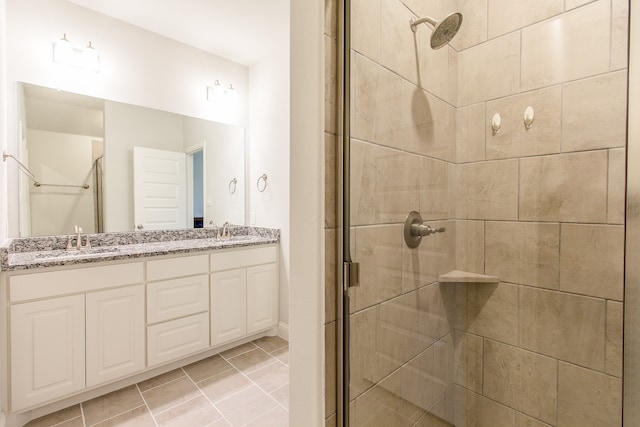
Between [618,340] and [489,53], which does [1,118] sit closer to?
[489,53]

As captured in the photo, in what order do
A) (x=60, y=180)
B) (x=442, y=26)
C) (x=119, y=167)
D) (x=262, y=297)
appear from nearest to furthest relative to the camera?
(x=442, y=26) → (x=60, y=180) → (x=119, y=167) → (x=262, y=297)

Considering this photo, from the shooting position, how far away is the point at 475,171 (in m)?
1.34

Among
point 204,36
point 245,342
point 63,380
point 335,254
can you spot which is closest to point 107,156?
point 204,36

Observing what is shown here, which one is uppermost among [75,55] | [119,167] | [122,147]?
[75,55]

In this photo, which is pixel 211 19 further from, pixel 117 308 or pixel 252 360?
pixel 252 360

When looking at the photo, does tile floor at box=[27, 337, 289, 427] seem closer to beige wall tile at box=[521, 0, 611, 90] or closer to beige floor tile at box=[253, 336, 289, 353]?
beige floor tile at box=[253, 336, 289, 353]

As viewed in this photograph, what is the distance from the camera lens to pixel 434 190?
1.23 metres

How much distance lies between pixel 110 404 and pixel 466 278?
2205 millimetres

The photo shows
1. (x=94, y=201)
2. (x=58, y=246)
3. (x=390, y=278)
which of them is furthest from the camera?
(x=94, y=201)

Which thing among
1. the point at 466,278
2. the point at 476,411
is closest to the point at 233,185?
the point at 466,278

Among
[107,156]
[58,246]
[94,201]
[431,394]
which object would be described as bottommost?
[431,394]

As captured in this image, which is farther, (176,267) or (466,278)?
Result: (176,267)

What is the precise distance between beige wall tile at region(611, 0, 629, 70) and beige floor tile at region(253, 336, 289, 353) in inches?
106

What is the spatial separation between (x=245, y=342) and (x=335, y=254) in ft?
6.96
